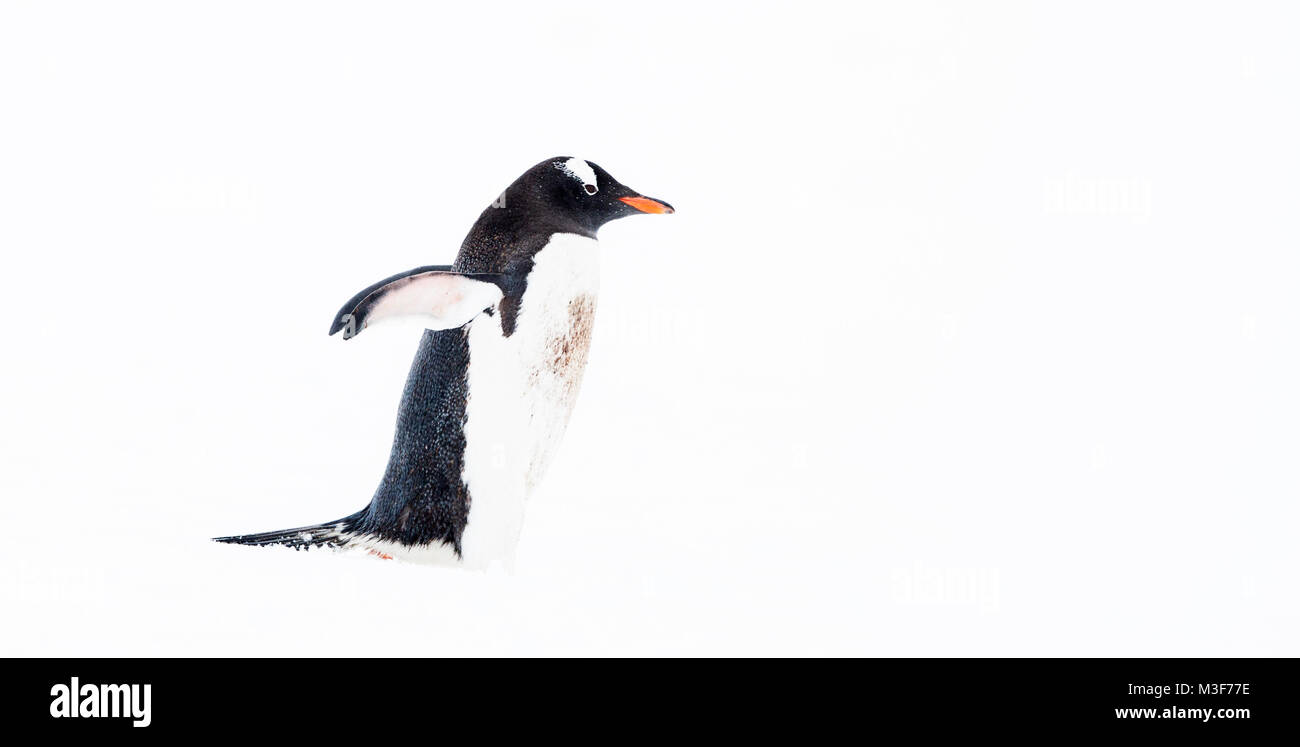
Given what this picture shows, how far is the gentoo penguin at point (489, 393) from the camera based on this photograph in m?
2.30

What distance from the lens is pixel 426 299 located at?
2145mm

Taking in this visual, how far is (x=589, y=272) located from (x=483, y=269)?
0.23 m

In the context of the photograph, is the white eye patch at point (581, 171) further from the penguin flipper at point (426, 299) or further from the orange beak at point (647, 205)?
the penguin flipper at point (426, 299)

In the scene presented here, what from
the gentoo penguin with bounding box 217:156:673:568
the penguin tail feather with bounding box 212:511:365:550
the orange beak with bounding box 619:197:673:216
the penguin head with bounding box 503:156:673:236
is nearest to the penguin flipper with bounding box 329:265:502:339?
the gentoo penguin with bounding box 217:156:673:568

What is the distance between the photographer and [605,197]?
8.27ft

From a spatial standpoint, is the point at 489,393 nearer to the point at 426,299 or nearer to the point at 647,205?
the point at 426,299

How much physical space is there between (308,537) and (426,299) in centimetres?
64

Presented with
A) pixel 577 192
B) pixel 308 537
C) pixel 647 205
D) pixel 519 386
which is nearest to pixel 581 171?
pixel 577 192

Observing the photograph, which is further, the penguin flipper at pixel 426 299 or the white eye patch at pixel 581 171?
the white eye patch at pixel 581 171

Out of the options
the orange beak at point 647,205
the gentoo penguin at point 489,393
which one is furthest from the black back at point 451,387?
the orange beak at point 647,205

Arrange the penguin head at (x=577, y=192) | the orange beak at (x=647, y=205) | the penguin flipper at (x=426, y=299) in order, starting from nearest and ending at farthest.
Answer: the penguin flipper at (x=426, y=299)
the penguin head at (x=577, y=192)
the orange beak at (x=647, y=205)

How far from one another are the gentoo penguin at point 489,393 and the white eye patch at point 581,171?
6 cm

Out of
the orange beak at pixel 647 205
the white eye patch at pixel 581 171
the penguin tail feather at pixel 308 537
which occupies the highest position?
the white eye patch at pixel 581 171
